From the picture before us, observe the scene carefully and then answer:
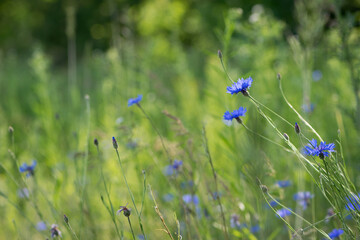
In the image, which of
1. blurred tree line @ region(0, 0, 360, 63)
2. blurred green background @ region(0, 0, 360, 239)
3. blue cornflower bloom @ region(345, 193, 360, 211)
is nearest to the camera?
blue cornflower bloom @ region(345, 193, 360, 211)

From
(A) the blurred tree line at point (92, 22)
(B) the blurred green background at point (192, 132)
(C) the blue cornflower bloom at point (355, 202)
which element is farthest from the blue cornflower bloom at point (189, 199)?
(A) the blurred tree line at point (92, 22)

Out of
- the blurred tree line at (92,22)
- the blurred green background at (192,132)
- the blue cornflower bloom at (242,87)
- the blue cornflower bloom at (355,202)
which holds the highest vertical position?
the blurred tree line at (92,22)

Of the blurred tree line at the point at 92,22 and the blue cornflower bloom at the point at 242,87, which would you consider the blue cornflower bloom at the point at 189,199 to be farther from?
the blurred tree line at the point at 92,22

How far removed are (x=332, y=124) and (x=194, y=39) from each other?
9.02 meters

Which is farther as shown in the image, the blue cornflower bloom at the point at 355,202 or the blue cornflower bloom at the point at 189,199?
the blue cornflower bloom at the point at 189,199

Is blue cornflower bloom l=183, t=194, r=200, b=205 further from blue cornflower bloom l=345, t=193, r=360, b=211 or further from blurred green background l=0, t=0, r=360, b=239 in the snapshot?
blue cornflower bloom l=345, t=193, r=360, b=211

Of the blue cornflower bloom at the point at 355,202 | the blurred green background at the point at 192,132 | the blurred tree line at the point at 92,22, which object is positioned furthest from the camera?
the blurred tree line at the point at 92,22

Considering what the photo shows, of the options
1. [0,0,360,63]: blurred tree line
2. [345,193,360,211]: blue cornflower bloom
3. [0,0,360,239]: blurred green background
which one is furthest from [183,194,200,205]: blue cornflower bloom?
[0,0,360,63]: blurred tree line

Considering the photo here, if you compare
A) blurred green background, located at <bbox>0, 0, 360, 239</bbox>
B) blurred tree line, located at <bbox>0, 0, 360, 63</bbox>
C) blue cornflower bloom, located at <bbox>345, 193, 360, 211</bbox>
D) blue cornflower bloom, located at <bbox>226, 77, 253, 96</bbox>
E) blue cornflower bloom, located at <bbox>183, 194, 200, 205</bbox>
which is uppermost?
blurred tree line, located at <bbox>0, 0, 360, 63</bbox>

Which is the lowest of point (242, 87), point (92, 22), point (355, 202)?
point (355, 202)

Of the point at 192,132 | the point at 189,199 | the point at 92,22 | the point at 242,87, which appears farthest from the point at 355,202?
the point at 92,22

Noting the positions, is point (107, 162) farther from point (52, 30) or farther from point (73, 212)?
point (52, 30)

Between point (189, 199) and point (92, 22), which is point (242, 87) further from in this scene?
point (92, 22)

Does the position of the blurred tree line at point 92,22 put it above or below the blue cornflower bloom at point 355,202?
above
